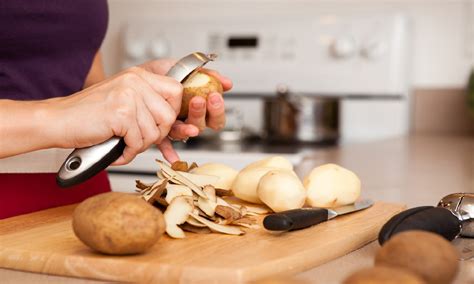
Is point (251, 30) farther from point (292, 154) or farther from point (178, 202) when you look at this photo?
point (178, 202)

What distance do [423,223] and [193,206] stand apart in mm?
243

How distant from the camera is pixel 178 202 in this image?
819mm

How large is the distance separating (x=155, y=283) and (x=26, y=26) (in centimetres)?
63

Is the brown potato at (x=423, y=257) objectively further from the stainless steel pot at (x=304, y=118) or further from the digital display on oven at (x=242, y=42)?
the digital display on oven at (x=242, y=42)

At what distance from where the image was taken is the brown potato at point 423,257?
0.57 meters

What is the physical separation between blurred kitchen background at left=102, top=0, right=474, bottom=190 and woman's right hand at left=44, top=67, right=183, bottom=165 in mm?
1446

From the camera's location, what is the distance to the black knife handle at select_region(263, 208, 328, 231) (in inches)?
31.0

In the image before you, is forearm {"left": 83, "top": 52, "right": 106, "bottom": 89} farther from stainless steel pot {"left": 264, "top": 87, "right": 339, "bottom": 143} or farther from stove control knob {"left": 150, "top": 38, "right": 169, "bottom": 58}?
Answer: stove control knob {"left": 150, "top": 38, "right": 169, "bottom": 58}

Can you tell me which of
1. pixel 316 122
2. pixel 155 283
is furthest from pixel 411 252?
pixel 316 122

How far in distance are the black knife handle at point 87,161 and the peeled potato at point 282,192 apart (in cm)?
17

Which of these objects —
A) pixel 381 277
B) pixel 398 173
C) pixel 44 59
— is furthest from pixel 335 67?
pixel 381 277

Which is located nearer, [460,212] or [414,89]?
[460,212]

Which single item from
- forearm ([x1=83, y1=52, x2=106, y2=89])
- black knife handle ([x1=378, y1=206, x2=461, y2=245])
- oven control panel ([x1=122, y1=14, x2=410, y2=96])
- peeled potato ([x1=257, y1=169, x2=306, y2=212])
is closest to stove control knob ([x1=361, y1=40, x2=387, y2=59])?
oven control panel ([x1=122, y1=14, x2=410, y2=96])

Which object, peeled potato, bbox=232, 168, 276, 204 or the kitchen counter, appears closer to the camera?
the kitchen counter
